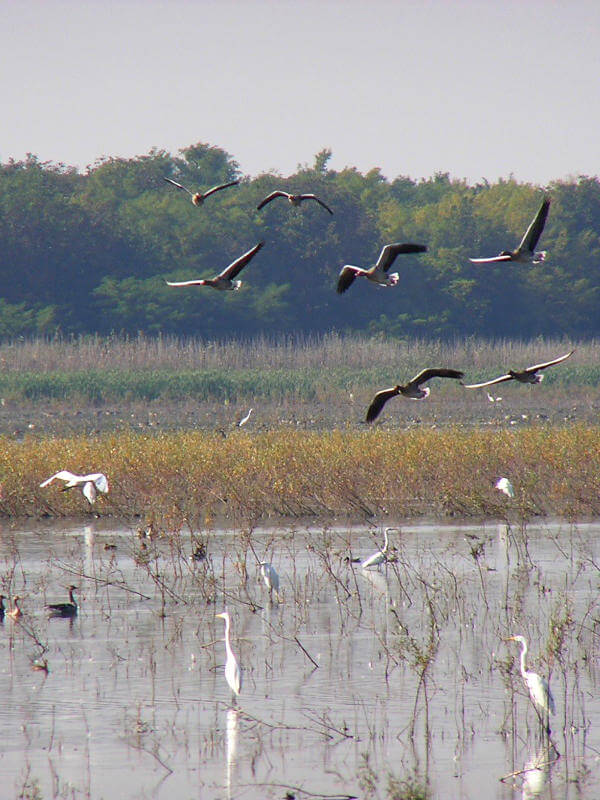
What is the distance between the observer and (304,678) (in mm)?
9039

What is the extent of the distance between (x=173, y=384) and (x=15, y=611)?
74.7ft

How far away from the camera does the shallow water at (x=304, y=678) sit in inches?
285

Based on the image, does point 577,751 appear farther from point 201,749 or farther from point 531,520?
point 531,520

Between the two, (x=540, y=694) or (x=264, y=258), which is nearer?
(x=540, y=694)

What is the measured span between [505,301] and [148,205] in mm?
12921

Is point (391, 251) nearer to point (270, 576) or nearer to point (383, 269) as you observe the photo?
point (383, 269)

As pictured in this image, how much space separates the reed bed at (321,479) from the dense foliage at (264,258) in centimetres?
2854

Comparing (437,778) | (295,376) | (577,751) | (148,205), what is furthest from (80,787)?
(148,205)

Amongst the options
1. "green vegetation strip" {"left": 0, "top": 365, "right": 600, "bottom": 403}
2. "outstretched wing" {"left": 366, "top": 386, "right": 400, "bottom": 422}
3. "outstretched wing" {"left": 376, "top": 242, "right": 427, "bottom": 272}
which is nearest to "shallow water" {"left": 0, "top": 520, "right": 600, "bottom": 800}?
"outstretched wing" {"left": 366, "top": 386, "right": 400, "bottom": 422}

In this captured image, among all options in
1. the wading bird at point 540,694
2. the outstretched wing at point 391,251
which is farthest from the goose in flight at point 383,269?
the wading bird at point 540,694

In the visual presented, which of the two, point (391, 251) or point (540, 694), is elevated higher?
point (391, 251)

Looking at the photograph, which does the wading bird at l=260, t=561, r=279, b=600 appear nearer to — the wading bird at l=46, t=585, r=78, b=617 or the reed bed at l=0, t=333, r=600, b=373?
the wading bird at l=46, t=585, r=78, b=617

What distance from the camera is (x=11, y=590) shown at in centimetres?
1182

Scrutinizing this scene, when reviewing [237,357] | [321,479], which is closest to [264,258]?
[237,357]
